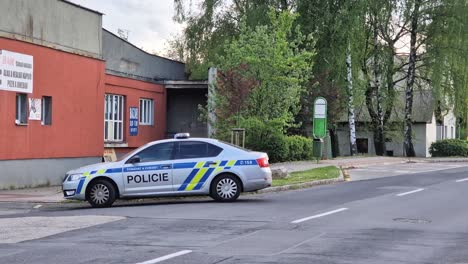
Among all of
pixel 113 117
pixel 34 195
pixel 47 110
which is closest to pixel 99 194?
pixel 34 195

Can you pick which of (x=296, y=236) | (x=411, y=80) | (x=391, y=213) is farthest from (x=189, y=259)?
(x=411, y=80)

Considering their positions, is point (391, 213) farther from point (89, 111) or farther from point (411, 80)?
point (411, 80)

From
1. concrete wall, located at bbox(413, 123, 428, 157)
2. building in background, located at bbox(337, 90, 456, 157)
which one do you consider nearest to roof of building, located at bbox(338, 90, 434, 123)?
building in background, located at bbox(337, 90, 456, 157)

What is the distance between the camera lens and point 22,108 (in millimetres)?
22234

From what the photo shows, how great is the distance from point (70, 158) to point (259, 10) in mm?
16199

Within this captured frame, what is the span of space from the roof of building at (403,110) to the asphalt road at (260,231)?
25.6m

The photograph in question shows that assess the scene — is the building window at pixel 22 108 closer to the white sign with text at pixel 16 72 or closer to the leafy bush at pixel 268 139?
the white sign with text at pixel 16 72

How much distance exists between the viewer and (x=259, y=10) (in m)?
37.1

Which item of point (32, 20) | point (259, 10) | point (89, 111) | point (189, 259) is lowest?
point (189, 259)

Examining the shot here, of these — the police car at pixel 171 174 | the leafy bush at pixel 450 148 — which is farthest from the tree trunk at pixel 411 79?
the police car at pixel 171 174

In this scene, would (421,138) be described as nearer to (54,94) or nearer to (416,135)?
(416,135)

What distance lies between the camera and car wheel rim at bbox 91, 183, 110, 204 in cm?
1590

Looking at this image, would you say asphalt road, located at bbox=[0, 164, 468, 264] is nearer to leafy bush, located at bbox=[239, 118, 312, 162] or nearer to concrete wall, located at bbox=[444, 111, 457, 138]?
leafy bush, located at bbox=[239, 118, 312, 162]

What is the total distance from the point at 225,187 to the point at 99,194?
9.71 ft
